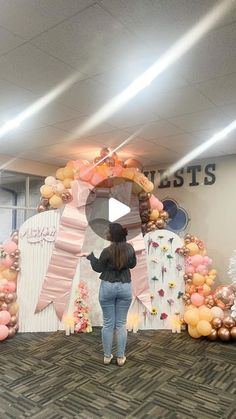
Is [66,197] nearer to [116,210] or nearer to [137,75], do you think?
[116,210]

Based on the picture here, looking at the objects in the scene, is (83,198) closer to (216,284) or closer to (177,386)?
(177,386)

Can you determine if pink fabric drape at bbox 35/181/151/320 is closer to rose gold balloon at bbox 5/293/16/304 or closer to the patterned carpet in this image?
rose gold balloon at bbox 5/293/16/304

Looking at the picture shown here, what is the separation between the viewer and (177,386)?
283 cm

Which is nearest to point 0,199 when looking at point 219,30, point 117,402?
point 117,402

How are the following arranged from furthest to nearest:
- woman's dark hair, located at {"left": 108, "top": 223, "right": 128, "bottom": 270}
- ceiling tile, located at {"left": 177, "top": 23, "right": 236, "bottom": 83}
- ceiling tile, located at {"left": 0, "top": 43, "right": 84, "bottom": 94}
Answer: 1. woman's dark hair, located at {"left": 108, "top": 223, "right": 128, "bottom": 270}
2. ceiling tile, located at {"left": 0, "top": 43, "right": 84, "bottom": 94}
3. ceiling tile, located at {"left": 177, "top": 23, "right": 236, "bottom": 83}

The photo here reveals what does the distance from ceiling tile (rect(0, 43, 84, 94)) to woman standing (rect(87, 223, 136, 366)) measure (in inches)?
57.0

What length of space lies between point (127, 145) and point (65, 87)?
6.72 feet

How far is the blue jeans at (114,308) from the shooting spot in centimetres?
316

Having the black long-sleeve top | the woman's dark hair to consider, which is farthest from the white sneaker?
the woman's dark hair

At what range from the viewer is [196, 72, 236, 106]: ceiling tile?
275cm

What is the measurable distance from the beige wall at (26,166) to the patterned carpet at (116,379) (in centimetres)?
303

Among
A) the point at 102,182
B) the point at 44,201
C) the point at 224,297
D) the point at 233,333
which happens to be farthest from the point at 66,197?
the point at 233,333

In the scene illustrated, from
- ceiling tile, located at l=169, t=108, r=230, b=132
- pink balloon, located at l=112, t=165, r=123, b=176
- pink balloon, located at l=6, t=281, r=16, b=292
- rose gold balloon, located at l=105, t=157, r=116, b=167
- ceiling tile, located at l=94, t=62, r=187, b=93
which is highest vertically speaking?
ceiling tile, located at l=169, t=108, r=230, b=132

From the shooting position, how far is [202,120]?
3756 mm
